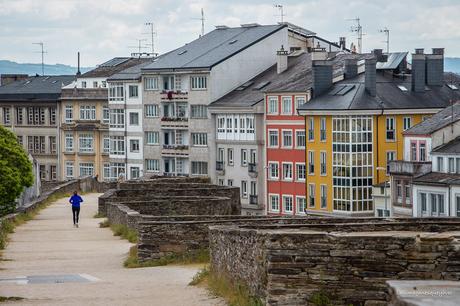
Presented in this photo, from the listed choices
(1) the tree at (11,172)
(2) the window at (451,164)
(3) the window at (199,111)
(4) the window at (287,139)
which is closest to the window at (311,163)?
(4) the window at (287,139)

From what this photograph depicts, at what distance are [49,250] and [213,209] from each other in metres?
8.32

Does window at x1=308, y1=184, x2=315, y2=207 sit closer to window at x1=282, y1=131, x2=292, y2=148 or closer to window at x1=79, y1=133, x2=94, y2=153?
window at x1=282, y1=131, x2=292, y2=148

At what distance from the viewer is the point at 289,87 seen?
10831cm

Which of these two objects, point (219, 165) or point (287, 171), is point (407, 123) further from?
point (219, 165)

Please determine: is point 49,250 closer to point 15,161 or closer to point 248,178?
point 15,161

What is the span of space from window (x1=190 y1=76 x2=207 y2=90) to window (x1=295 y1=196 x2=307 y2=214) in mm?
15591

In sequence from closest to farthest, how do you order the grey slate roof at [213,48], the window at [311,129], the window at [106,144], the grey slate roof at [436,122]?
the grey slate roof at [436,122]
the window at [311,129]
the grey slate roof at [213,48]
the window at [106,144]

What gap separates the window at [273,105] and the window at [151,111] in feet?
61.6

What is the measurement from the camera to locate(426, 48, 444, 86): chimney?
10525 cm

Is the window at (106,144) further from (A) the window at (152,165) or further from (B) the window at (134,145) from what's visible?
(A) the window at (152,165)

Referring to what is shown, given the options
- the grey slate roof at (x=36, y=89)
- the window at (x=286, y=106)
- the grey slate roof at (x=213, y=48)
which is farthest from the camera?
the grey slate roof at (x=36, y=89)

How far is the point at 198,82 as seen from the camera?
4717 inches

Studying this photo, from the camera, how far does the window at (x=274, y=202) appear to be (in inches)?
4306

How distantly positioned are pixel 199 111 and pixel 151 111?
835 cm
